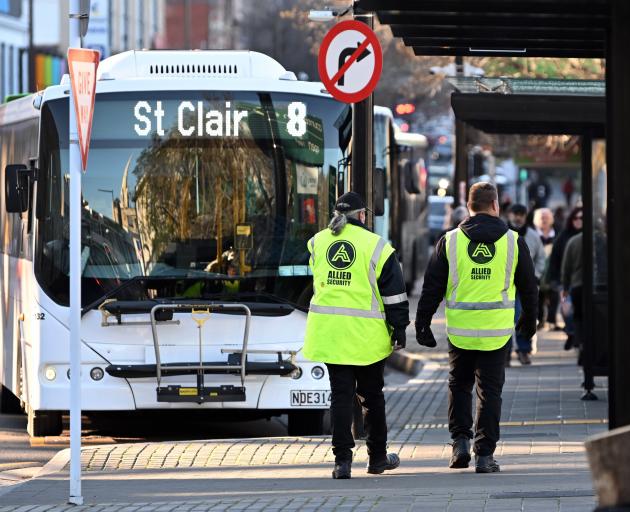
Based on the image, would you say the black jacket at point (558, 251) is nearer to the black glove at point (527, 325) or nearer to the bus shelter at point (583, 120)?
the bus shelter at point (583, 120)

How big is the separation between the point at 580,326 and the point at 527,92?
3.64m

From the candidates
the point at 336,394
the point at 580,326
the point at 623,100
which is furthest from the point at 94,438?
the point at 623,100

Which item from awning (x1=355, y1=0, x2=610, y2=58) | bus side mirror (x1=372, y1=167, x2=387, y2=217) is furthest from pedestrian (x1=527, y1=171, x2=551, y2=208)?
awning (x1=355, y1=0, x2=610, y2=58)

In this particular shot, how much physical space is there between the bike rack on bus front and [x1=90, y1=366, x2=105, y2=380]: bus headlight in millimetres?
454

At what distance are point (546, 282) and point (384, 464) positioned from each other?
1200cm

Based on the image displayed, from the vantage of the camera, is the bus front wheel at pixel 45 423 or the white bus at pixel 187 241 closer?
the white bus at pixel 187 241

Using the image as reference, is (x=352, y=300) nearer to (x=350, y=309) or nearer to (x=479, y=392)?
(x=350, y=309)

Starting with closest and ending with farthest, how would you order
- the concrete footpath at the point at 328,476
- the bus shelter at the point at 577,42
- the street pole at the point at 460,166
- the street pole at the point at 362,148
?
the bus shelter at the point at 577,42 → the concrete footpath at the point at 328,476 → the street pole at the point at 362,148 → the street pole at the point at 460,166

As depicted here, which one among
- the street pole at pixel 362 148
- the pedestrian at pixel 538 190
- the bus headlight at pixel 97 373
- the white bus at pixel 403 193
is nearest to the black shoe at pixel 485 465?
the street pole at pixel 362 148

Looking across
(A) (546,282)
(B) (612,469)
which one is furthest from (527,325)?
(A) (546,282)

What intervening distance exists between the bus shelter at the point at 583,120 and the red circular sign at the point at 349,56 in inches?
95.8

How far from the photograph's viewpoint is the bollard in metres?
5.84

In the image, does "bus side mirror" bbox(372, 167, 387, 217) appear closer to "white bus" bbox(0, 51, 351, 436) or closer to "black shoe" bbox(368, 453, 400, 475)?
"white bus" bbox(0, 51, 351, 436)

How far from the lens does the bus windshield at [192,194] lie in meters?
13.4
